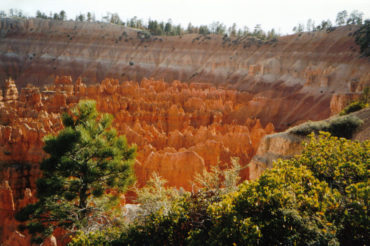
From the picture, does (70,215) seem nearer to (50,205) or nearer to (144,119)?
(50,205)

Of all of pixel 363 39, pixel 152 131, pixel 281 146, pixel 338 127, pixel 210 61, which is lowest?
pixel 152 131

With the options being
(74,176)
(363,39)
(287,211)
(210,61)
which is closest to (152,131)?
(74,176)

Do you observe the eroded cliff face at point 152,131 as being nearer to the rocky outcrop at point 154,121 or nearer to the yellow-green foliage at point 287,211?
the rocky outcrop at point 154,121

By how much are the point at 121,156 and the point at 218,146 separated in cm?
1008

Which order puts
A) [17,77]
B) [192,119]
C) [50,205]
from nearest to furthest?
[50,205] → [192,119] → [17,77]

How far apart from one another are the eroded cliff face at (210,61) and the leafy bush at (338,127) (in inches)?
557

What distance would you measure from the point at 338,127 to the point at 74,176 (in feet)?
37.0

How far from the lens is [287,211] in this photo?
4.26m

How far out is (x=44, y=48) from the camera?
63.0m

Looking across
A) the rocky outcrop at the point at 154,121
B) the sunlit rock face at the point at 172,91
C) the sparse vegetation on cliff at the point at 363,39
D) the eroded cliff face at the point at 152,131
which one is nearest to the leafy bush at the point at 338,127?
Result: the sunlit rock face at the point at 172,91

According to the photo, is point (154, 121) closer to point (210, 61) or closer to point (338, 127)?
point (338, 127)

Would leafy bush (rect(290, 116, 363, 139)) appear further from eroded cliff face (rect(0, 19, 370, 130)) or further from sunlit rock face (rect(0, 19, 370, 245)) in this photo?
eroded cliff face (rect(0, 19, 370, 130))

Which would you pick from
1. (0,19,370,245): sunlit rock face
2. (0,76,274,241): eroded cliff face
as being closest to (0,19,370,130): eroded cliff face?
(0,19,370,245): sunlit rock face

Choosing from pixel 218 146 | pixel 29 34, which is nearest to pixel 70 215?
pixel 218 146
